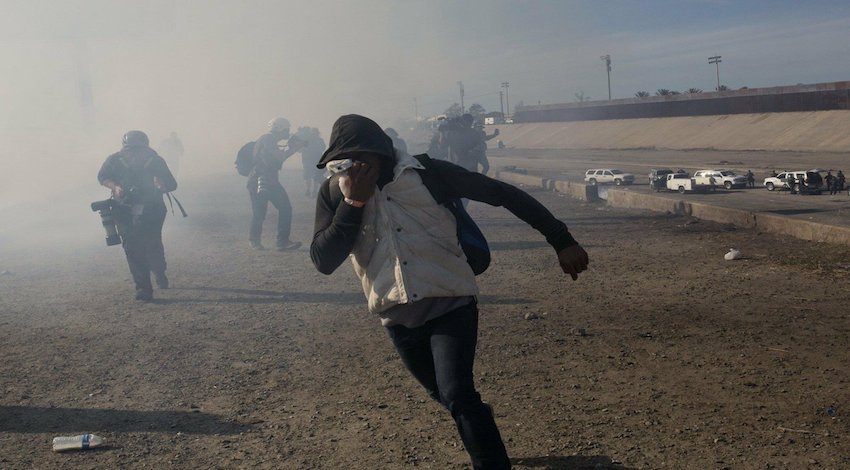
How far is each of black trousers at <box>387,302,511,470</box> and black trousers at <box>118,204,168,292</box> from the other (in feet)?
21.7

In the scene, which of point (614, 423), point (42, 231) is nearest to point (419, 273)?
point (614, 423)

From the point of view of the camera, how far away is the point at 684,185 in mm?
22906

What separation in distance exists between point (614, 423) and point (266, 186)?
9647 millimetres

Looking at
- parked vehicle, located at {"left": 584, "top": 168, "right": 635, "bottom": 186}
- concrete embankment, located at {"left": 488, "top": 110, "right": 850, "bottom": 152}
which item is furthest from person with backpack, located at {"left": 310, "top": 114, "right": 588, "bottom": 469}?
concrete embankment, located at {"left": 488, "top": 110, "right": 850, "bottom": 152}

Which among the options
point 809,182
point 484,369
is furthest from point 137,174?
point 809,182

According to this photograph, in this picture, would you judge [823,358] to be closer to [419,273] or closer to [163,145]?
[419,273]

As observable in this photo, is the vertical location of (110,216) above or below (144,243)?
above

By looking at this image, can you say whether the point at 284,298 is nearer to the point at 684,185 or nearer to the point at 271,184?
the point at 271,184

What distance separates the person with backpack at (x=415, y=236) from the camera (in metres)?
3.55

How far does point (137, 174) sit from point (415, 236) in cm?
709

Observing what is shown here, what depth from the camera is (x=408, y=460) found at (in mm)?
4293

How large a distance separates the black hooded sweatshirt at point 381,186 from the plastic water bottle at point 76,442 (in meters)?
1.93

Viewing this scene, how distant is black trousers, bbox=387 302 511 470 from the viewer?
343 cm

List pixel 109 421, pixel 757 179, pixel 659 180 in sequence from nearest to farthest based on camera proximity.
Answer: pixel 109 421
pixel 659 180
pixel 757 179
